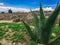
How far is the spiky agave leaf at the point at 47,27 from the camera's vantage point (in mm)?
5266

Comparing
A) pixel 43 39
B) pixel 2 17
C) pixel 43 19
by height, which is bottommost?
pixel 2 17

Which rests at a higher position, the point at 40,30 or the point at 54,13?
the point at 54,13

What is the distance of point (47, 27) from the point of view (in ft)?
18.0

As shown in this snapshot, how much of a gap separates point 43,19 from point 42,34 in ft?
1.29

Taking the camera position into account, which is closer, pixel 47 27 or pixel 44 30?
→ pixel 47 27

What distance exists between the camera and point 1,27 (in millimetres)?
11109

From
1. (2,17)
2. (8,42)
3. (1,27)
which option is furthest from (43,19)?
(2,17)

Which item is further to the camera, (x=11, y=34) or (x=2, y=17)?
(x=2, y=17)

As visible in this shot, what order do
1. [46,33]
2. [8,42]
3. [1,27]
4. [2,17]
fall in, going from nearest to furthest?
[46,33] → [8,42] → [1,27] → [2,17]

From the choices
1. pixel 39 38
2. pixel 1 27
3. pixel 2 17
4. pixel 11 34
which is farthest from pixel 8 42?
pixel 2 17

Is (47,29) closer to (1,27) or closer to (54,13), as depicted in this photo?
(54,13)

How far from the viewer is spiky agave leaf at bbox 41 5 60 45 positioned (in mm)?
5266

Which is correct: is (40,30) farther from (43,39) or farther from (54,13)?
(54,13)

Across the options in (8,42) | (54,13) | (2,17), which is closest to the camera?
(54,13)
